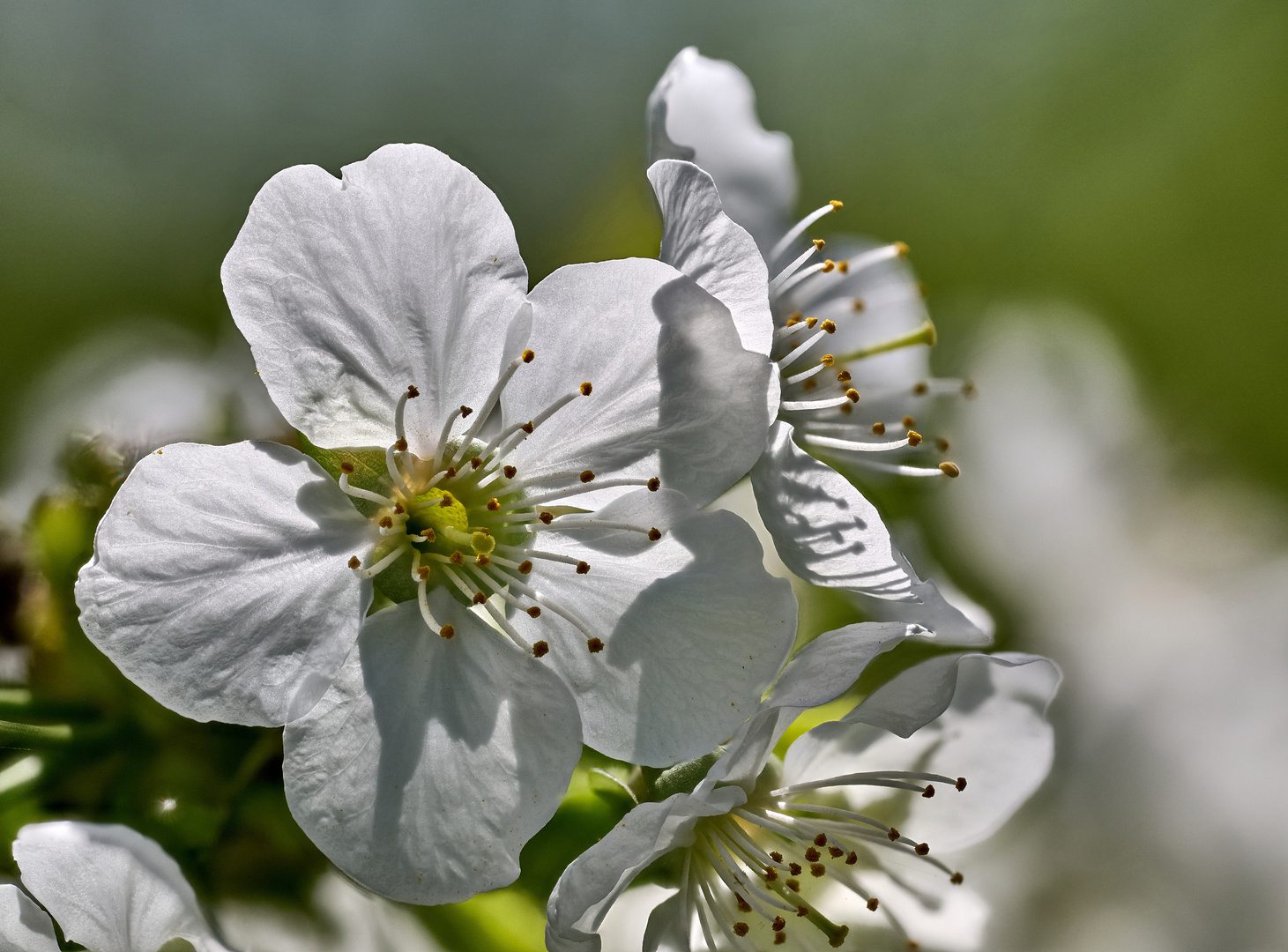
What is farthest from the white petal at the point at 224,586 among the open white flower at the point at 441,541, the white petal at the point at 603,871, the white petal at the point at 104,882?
the white petal at the point at 603,871

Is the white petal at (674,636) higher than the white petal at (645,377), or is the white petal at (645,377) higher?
the white petal at (645,377)

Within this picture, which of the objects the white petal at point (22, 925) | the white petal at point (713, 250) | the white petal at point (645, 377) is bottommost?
the white petal at point (22, 925)

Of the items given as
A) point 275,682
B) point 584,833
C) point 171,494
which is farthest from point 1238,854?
point 171,494

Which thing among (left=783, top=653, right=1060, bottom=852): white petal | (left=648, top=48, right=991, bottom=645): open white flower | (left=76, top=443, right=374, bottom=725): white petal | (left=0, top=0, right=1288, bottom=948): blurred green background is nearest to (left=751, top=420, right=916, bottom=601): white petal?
(left=648, top=48, right=991, bottom=645): open white flower

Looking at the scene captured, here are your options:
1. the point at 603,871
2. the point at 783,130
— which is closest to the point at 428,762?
the point at 603,871

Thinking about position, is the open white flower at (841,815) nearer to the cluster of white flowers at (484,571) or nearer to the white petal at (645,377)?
the cluster of white flowers at (484,571)

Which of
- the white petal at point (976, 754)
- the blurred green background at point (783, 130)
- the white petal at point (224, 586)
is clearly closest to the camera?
the white petal at point (224, 586)

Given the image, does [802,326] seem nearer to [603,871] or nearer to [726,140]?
[726,140]

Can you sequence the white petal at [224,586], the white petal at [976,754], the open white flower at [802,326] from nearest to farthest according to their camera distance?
the white petal at [224,586]
the open white flower at [802,326]
the white petal at [976,754]
